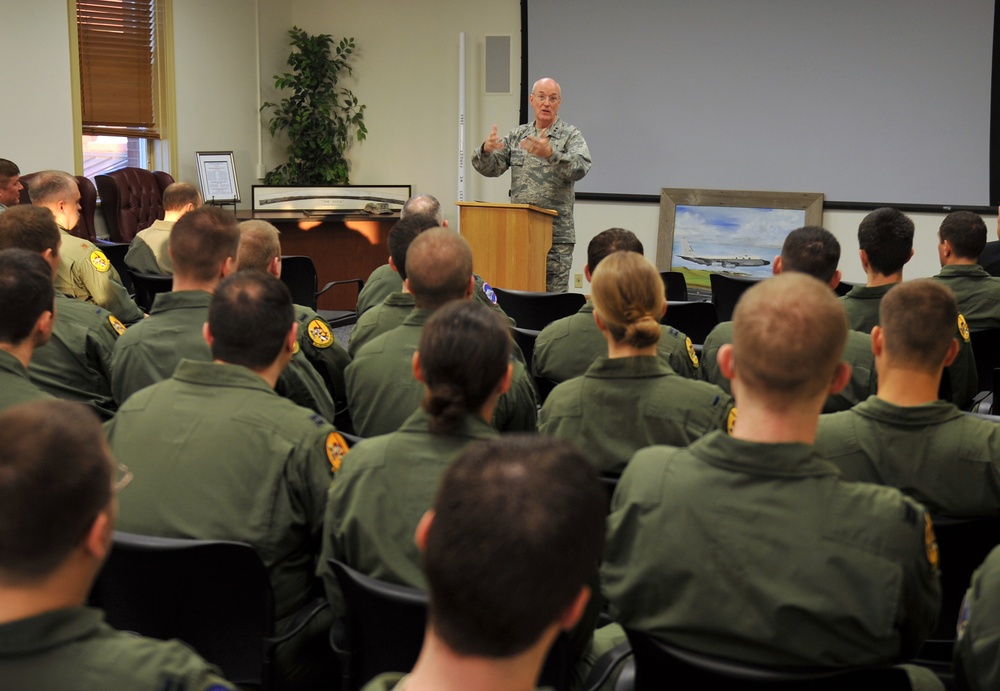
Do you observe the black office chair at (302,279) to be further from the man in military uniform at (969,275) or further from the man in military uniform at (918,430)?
the man in military uniform at (918,430)

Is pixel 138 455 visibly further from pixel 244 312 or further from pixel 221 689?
pixel 221 689

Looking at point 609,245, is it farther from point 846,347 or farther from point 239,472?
point 239,472

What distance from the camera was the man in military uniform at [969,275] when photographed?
3932 mm

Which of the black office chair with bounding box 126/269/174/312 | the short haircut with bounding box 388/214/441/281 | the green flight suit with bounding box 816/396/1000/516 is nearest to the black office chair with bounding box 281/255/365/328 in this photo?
the black office chair with bounding box 126/269/174/312

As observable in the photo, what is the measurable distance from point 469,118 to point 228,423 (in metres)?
7.89

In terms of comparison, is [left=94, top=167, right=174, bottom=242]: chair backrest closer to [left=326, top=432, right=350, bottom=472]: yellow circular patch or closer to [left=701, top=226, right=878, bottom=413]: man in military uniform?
[left=701, top=226, right=878, bottom=413]: man in military uniform

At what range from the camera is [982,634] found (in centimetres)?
156

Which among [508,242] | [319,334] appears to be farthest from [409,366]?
[508,242]

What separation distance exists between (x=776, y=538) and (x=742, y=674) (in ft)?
0.75

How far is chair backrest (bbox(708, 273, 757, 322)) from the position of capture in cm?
501

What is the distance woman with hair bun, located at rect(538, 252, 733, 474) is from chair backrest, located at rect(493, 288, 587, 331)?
1.87m

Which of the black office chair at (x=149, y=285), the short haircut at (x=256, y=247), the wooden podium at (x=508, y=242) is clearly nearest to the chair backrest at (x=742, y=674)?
the short haircut at (x=256, y=247)

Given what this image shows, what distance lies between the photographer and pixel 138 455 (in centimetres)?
205

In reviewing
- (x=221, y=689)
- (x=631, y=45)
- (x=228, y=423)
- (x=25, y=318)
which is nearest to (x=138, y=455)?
(x=228, y=423)
